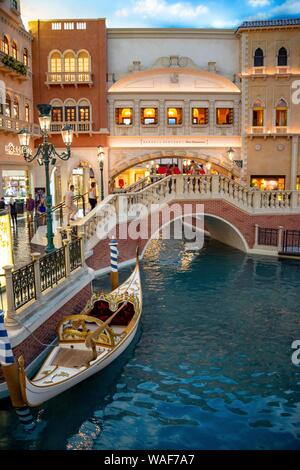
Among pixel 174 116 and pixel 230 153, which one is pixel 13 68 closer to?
pixel 174 116

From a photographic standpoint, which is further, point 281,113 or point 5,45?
point 281,113

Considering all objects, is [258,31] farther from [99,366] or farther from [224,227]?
[99,366]

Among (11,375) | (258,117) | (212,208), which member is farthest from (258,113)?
(11,375)

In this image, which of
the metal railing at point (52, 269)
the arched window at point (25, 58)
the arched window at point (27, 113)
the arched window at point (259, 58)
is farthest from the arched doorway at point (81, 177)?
the metal railing at point (52, 269)

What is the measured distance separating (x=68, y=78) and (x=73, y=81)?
0.40 meters

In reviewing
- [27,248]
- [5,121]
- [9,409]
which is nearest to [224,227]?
[27,248]

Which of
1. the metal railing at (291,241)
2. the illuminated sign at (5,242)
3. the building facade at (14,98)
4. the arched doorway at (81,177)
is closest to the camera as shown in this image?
the illuminated sign at (5,242)

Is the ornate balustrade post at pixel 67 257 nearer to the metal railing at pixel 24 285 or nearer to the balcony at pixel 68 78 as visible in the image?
the metal railing at pixel 24 285

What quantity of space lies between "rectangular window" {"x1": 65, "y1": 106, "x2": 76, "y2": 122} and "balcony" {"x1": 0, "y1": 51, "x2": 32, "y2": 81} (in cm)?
278

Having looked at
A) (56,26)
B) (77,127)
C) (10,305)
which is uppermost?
(56,26)

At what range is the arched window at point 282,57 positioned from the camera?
2345 centimetres

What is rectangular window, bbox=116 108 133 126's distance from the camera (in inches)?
941

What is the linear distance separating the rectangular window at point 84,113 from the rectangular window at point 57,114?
1.00 metres

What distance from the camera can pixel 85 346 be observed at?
756 centimetres
